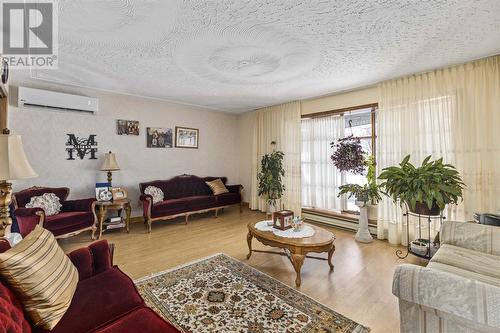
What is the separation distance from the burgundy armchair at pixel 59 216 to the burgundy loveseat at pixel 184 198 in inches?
35.1

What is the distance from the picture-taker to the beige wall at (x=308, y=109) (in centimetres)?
419

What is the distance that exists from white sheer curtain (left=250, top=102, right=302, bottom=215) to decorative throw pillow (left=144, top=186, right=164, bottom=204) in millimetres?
2395

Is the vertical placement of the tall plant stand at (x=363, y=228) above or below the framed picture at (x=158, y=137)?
below

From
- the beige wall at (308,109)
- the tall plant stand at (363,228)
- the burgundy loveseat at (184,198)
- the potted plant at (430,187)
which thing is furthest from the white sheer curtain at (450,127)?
the burgundy loveseat at (184,198)

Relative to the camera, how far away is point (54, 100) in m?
3.89

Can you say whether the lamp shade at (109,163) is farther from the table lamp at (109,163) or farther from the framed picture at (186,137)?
the framed picture at (186,137)

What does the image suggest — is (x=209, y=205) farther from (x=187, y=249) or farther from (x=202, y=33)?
(x=202, y=33)

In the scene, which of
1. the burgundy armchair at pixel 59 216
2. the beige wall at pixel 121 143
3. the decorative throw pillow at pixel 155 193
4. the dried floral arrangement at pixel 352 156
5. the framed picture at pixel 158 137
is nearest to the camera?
the burgundy armchair at pixel 59 216

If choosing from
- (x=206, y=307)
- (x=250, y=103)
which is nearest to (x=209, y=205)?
(x=250, y=103)

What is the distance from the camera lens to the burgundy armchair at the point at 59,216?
10.1ft

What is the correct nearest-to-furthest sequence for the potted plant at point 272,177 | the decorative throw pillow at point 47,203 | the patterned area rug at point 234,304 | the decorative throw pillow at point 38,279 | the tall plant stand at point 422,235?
the decorative throw pillow at point 38,279, the patterned area rug at point 234,304, the tall plant stand at point 422,235, the decorative throw pillow at point 47,203, the potted plant at point 272,177

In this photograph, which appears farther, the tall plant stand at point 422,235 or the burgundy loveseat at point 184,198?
the burgundy loveseat at point 184,198

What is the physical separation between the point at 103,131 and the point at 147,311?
13.7ft

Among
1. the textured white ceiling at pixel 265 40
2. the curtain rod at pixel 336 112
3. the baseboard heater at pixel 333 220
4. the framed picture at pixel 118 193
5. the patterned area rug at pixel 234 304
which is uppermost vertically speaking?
the textured white ceiling at pixel 265 40
